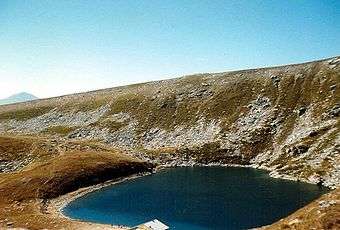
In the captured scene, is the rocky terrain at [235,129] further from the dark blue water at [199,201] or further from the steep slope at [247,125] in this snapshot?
the dark blue water at [199,201]

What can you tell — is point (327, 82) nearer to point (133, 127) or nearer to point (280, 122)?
point (280, 122)

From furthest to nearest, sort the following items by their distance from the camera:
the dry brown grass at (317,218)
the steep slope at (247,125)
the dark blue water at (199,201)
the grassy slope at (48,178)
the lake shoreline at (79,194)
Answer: the steep slope at (247,125), the lake shoreline at (79,194), the grassy slope at (48,178), the dark blue water at (199,201), the dry brown grass at (317,218)

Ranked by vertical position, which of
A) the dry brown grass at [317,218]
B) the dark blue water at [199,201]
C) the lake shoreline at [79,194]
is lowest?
the dark blue water at [199,201]

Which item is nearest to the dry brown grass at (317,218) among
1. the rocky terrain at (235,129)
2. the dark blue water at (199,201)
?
the dark blue water at (199,201)

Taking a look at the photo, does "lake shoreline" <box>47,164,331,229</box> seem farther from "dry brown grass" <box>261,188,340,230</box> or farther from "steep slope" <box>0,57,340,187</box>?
"dry brown grass" <box>261,188,340,230</box>

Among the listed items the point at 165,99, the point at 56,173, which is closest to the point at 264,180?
the point at 56,173

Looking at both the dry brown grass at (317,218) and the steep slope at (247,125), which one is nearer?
the dry brown grass at (317,218)

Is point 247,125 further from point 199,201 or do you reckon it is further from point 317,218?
point 317,218
